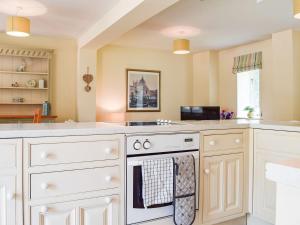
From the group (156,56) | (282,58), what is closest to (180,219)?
(282,58)

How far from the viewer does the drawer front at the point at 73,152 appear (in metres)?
1.51

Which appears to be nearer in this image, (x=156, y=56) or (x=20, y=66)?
(x=20, y=66)

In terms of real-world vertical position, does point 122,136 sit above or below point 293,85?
below

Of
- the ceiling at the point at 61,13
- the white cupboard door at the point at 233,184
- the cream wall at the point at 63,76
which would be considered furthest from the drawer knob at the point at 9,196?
the cream wall at the point at 63,76

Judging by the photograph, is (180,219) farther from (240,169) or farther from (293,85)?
(293,85)

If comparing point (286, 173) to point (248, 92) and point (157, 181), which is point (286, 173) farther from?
point (248, 92)

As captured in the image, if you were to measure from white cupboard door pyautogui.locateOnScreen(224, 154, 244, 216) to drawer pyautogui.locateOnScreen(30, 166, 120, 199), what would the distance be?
3.07 feet

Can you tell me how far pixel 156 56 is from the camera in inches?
254

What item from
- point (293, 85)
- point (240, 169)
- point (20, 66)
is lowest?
point (240, 169)

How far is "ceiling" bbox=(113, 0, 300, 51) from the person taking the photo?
362cm

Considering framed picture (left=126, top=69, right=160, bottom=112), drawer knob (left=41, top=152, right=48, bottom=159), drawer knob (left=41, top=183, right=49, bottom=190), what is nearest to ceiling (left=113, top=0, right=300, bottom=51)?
framed picture (left=126, top=69, right=160, bottom=112)

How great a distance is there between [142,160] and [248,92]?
4.59 m

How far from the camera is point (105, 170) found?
169 centimetres

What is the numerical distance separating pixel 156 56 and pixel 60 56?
2.24m
